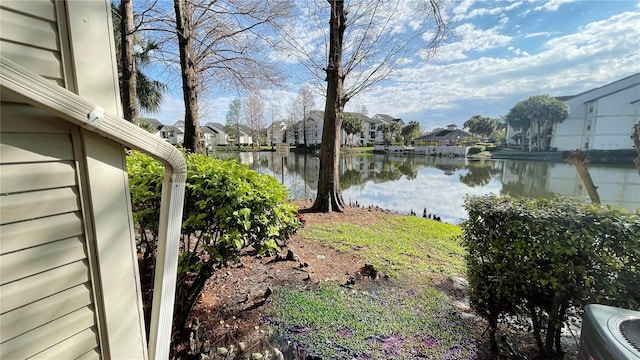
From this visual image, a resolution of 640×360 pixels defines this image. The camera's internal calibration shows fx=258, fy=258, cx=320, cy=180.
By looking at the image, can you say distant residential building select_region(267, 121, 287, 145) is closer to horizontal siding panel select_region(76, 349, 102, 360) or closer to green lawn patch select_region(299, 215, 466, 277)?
green lawn patch select_region(299, 215, 466, 277)

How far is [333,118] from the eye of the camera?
6.35m

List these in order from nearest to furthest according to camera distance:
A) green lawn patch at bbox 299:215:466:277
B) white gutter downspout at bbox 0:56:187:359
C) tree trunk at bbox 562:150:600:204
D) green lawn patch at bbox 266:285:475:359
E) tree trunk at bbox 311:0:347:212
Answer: white gutter downspout at bbox 0:56:187:359 → green lawn patch at bbox 266:285:475:359 → tree trunk at bbox 562:150:600:204 → green lawn patch at bbox 299:215:466:277 → tree trunk at bbox 311:0:347:212

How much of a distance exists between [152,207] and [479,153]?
104ft

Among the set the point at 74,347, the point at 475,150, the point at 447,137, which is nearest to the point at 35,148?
the point at 74,347

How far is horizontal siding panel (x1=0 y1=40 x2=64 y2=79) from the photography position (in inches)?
33.1

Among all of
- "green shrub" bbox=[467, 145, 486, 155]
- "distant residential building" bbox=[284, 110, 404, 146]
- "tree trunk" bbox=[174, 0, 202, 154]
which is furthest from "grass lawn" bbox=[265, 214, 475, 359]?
"distant residential building" bbox=[284, 110, 404, 146]

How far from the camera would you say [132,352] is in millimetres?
1194

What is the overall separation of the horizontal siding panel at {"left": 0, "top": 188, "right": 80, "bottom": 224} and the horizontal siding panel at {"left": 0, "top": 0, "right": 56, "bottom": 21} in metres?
0.60

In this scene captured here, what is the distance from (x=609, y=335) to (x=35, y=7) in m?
2.58

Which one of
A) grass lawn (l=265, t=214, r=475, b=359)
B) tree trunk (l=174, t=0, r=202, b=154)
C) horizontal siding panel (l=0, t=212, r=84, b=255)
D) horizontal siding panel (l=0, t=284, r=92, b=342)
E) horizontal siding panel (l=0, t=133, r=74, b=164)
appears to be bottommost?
grass lawn (l=265, t=214, r=475, b=359)

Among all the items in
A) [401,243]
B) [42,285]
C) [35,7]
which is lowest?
[401,243]

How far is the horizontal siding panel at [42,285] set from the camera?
2.79ft

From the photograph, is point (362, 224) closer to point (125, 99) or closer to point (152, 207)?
point (152, 207)

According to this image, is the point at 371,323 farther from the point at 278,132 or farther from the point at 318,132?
the point at 278,132
